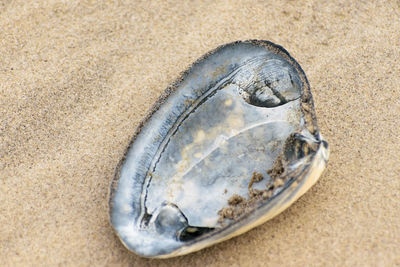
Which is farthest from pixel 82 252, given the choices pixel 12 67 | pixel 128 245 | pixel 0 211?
pixel 12 67

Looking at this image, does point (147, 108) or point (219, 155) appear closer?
point (219, 155)

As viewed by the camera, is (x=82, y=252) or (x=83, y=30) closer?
(x=82, y=252)

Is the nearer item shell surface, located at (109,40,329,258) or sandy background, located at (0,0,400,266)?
shell surface, located at (109,40,329,258)

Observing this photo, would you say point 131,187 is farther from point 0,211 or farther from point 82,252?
point 0,211

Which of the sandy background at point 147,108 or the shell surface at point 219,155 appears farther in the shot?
the sandy background at point 147,108
